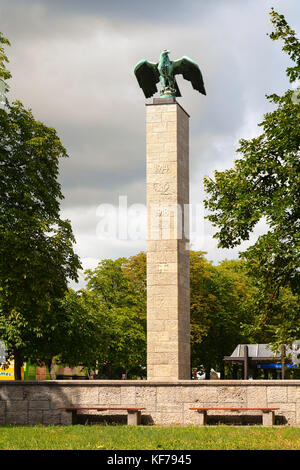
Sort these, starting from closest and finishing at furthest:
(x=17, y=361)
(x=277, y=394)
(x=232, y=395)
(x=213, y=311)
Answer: (x=277, y=394) → (x=232, y=395) → (x=17, y=361) → (x=213, y=311)

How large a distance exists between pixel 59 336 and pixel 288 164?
1648 cm

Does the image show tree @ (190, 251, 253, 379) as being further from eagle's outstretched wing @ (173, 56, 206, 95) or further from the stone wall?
the stone wall

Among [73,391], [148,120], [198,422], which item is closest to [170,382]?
[198,422]

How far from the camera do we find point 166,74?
2648cm

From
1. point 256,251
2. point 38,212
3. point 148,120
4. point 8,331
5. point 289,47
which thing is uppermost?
point 289,47

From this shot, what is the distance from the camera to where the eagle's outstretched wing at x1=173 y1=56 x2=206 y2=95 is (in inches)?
1043

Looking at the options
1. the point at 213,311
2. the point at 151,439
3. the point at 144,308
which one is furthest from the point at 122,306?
the point at 151,439

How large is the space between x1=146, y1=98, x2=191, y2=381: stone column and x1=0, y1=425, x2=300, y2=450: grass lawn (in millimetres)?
7463

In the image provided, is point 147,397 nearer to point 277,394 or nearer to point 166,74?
point 277,394

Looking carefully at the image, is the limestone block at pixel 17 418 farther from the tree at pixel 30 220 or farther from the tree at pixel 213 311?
the tree at pixel 213 311

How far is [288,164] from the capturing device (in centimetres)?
2373

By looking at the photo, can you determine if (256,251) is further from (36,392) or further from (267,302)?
(36,392)

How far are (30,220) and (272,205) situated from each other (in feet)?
30.6

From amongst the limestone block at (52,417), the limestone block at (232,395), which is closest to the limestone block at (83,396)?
the limestone block at (52,417)
